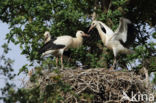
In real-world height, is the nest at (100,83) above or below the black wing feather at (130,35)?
below

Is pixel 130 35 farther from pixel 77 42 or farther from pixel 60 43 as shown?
pixel 60 43

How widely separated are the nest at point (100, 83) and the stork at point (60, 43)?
1.41 m

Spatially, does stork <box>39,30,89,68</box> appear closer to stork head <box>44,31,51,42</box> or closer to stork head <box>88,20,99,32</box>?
stork head <box>44,31,51,42</box>

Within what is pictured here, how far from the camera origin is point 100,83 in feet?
36.4

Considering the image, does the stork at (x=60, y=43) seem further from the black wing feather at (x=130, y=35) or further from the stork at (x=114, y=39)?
the black wing feather at (x=130, y=35)

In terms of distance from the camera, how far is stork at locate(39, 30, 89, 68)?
1273cm

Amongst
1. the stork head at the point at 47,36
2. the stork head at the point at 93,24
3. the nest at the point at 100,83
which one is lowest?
the nest at the point at 100,83

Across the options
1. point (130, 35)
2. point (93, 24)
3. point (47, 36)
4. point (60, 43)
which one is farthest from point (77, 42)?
point (130, 35)

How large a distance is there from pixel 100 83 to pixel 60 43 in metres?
2.22

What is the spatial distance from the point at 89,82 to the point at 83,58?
2705 mm

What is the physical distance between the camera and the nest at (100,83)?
432 inches

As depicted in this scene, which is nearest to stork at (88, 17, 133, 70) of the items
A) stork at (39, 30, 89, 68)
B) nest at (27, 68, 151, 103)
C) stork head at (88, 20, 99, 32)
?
stork head at (88, 20, 99, 32)

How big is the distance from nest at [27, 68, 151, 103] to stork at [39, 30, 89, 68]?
1409mm

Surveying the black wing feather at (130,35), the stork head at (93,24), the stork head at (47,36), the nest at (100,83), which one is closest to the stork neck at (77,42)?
the stork head at (93,24)
